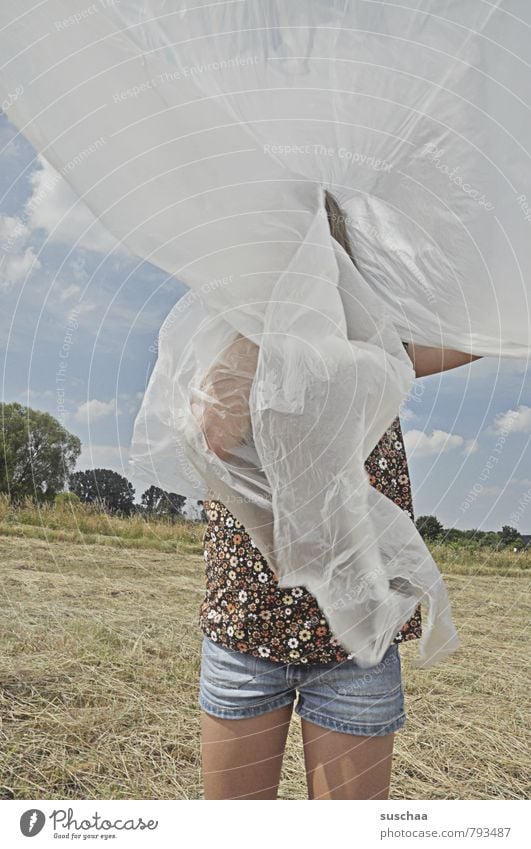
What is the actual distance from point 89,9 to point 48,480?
526 millimetres

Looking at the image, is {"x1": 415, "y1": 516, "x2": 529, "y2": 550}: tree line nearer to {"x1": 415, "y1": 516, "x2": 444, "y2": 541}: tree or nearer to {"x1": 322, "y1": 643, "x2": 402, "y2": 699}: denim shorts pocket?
{"x1": 415, "y1": 516, "x2": 444, "y2": 541}: tree

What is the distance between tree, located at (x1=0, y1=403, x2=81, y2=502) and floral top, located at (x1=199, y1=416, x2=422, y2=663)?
0.96 ft

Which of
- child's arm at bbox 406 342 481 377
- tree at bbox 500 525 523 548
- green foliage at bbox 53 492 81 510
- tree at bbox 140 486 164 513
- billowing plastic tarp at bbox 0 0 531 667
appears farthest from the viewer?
tree at bbox 500 525 523 548

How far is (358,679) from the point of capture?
569 mm

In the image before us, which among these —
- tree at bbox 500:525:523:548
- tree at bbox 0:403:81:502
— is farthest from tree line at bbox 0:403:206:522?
tree at bbox 500:525:523:548

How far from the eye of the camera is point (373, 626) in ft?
1.76

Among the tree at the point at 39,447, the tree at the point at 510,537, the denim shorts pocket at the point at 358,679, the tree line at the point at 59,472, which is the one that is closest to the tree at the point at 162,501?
the tree line at the point at 59,472

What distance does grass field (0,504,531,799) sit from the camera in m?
1.13

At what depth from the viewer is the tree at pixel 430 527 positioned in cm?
82

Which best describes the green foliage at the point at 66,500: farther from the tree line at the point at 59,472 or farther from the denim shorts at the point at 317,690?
the denim shorts at the point at 317,690

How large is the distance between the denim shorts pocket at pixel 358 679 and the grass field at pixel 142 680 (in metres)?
0.41

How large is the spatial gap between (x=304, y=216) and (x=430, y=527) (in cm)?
44

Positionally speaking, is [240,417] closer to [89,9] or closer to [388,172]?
[388,172]
